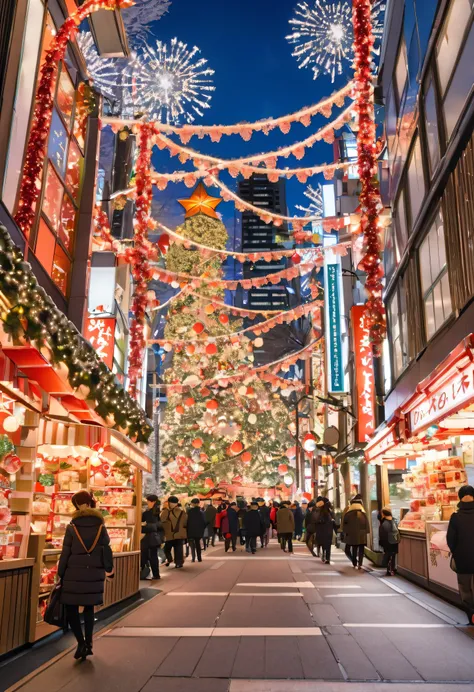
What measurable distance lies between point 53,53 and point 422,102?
7.11 metres

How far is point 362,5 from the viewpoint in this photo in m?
12.0

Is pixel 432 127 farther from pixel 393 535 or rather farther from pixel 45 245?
pixel 393 535

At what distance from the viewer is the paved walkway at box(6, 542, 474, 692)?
Result: 5609mm

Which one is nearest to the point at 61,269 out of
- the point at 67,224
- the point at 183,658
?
the point at 67,224

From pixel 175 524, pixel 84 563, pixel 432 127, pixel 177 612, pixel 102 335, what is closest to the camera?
pixel 84 563

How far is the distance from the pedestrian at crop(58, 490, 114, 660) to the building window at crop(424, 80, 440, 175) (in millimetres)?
8628

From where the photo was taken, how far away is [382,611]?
9.52m

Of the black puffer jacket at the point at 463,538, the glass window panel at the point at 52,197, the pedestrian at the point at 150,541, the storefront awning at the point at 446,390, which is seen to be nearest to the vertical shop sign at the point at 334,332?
the pedestrian at the point at 150,541

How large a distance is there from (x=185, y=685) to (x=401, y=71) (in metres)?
14.8

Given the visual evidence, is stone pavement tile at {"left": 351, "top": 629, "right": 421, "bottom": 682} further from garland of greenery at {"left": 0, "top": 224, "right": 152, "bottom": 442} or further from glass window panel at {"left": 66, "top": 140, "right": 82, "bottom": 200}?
glass window panel at {"left": 66, "top": 140, "right": 82, "bottom": 200}

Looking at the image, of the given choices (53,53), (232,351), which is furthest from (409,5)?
(232,351)

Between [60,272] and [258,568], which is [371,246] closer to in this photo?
[60,272]

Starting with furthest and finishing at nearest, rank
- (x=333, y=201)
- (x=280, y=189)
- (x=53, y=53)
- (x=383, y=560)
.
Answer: (x=280, y=189), (x=333, y=201), (x=383, y=560), (x=53, y=53)

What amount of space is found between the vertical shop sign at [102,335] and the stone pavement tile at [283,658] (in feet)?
41.8
